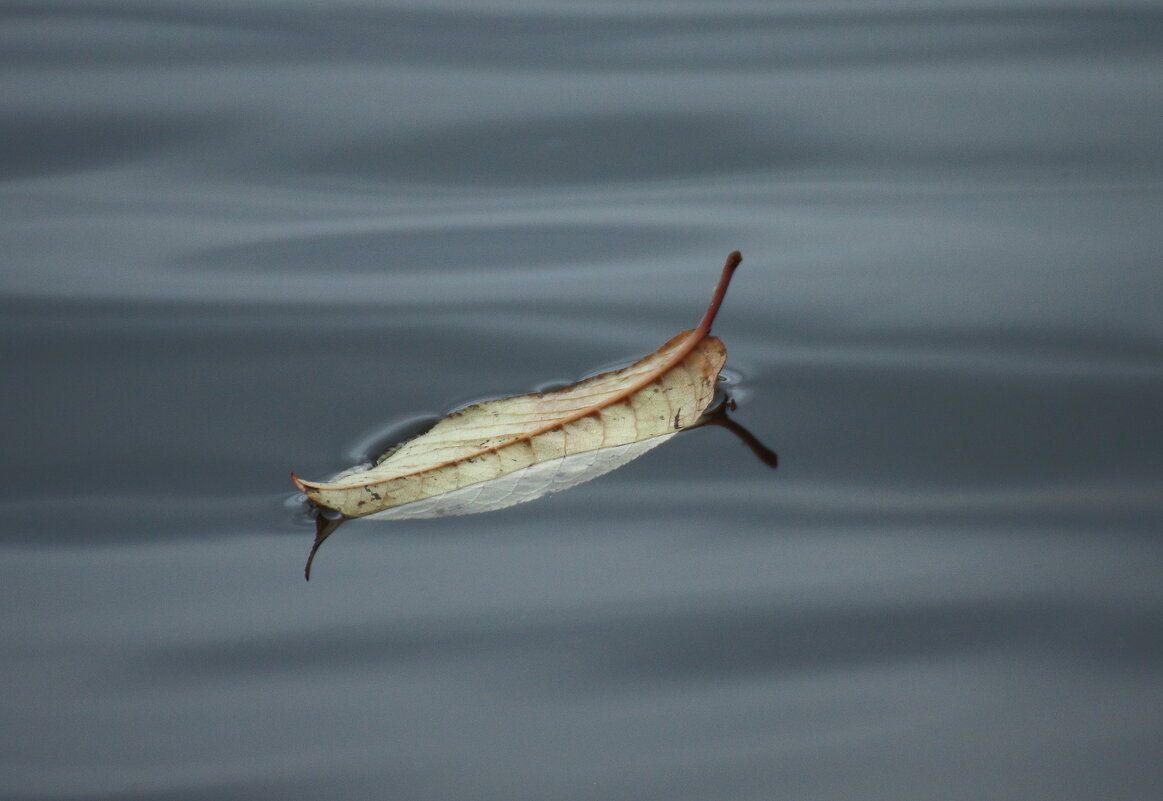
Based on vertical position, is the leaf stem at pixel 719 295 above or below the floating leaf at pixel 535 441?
above

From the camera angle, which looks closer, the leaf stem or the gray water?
the gray water

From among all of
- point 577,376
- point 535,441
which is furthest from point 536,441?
point 577,376

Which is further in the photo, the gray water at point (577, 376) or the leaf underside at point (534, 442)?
the leaf underside at point (534, 442)

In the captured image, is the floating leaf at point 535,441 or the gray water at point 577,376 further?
the floating leaf at point 535,441

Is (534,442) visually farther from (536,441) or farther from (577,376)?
(577,376)

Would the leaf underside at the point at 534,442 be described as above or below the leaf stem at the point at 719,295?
below

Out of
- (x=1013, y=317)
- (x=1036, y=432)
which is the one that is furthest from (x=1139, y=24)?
(x=1036, y=432)
